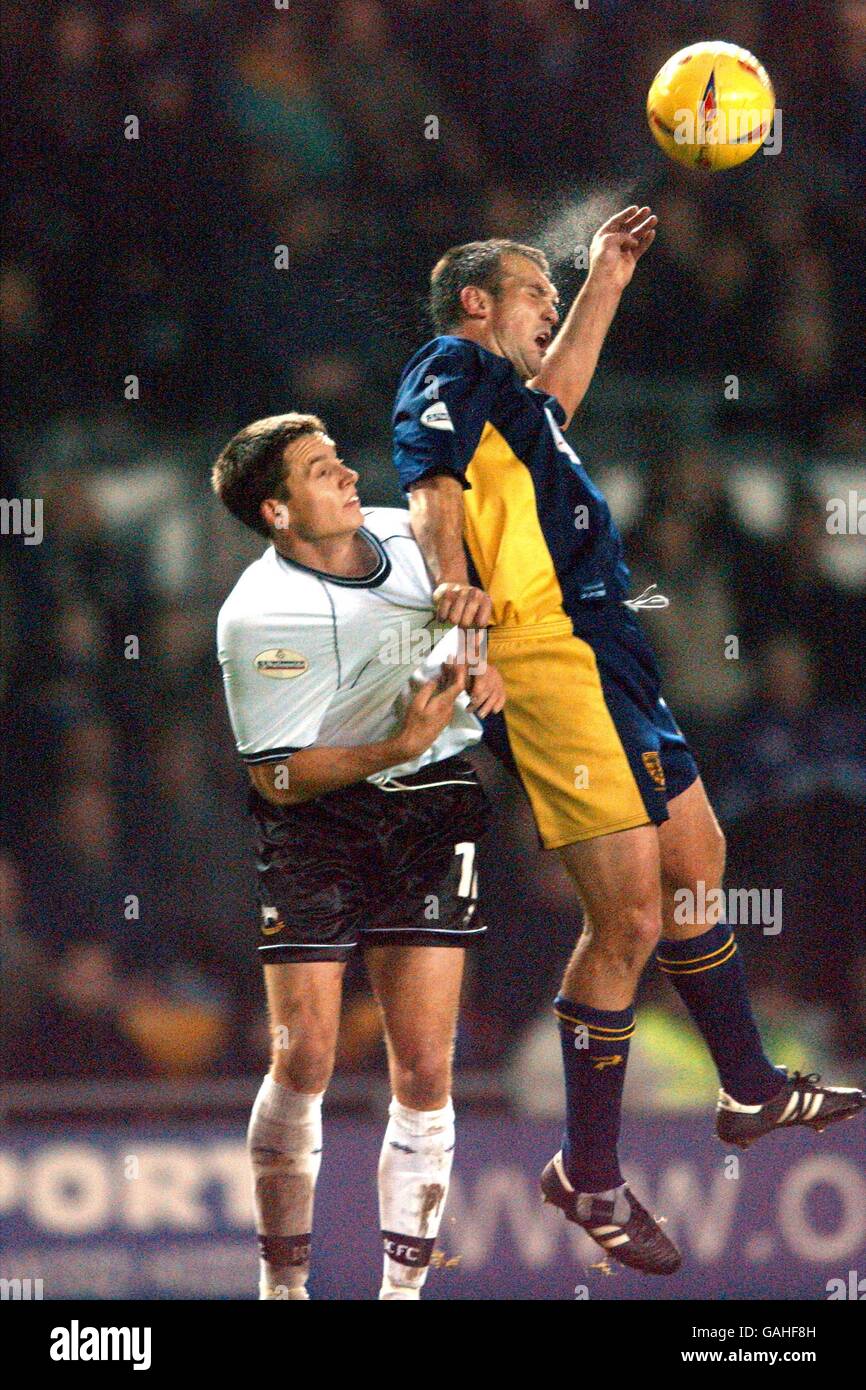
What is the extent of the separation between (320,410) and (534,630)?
108cm

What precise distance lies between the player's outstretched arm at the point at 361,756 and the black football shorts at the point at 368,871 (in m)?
0.04

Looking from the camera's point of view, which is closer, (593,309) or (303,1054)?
(303,1054)

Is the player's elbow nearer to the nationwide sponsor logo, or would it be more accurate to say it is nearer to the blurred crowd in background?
the nationwide sponsor logo

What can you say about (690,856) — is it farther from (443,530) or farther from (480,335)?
(480,335)

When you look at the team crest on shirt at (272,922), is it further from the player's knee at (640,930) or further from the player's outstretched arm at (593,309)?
the player's outstretched arm at (593,309)

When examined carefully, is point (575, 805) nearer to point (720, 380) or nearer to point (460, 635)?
point (460, 635)

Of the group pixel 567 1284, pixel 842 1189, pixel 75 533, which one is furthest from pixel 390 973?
pixel 75 533

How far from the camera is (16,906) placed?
4605 millimetres

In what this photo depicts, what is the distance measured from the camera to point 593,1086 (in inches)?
135

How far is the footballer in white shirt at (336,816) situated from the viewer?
11.3ft

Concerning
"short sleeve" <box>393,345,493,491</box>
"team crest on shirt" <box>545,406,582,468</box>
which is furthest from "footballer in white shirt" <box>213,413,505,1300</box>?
"team crest on shirt" <box>545,406,582,468</box>

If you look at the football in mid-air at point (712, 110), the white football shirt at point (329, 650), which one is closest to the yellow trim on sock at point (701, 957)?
the white football shirt at point (329, 650)

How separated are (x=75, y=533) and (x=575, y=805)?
6.43ft

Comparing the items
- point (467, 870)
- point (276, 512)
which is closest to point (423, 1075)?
point (467, 870)
